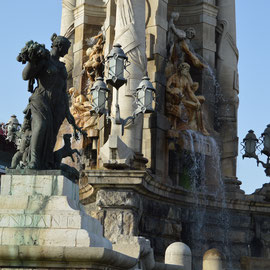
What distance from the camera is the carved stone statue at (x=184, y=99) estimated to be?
2297 cm

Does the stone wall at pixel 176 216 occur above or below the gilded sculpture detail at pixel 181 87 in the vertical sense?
below

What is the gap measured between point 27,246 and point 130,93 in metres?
12.4

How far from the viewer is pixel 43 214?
31.2 feet

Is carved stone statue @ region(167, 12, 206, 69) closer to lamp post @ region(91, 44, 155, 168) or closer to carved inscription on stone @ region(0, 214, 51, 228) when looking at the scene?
lamp post @ region(91, 44, 155, 168)

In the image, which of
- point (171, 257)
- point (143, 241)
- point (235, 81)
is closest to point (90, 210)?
point (171, 257)

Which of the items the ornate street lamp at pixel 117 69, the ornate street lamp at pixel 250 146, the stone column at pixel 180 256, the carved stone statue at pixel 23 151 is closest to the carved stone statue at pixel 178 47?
the ornate street lamp at pixel 250 146

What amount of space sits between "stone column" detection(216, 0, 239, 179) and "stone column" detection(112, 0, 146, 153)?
15.9ft

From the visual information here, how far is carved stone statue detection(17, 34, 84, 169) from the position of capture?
34.1ft

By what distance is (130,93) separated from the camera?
21172 millimetres

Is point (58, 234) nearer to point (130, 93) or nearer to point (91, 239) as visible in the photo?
point (91, 239)

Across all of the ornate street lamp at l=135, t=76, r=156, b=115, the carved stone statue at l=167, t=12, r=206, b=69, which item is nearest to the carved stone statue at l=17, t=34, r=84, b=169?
the ornate street lamp at l=135, t=76, r=156, b=115

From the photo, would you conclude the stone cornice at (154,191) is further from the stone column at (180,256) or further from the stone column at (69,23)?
the stone column at (69,23)

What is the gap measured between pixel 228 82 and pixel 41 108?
1597 cm

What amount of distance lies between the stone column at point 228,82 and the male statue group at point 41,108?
14511 millimetres
